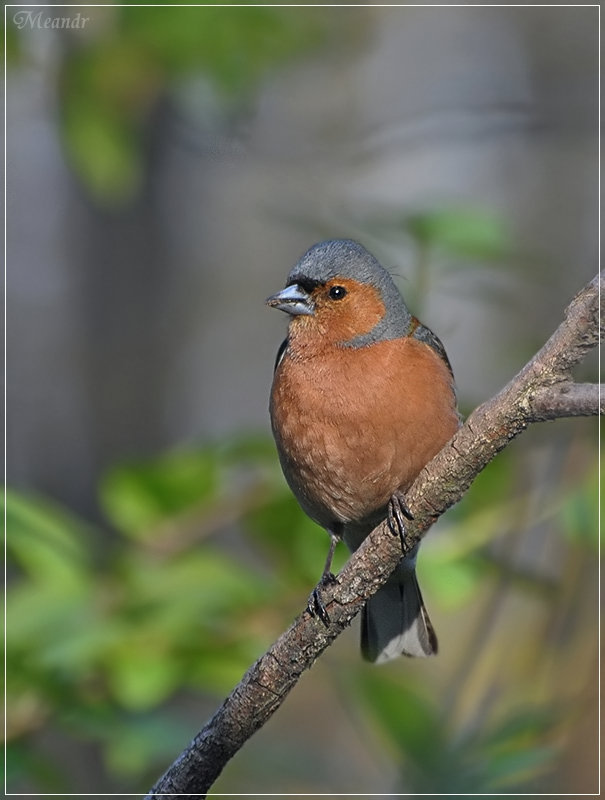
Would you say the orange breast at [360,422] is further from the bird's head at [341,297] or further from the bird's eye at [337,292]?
the bird's eye at [337,292]

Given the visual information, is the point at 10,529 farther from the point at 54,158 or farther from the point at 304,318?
the point at 54,158

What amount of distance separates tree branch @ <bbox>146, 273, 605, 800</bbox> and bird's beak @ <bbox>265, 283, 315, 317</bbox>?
171 centimetres

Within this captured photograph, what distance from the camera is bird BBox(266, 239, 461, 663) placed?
4176 millimetres

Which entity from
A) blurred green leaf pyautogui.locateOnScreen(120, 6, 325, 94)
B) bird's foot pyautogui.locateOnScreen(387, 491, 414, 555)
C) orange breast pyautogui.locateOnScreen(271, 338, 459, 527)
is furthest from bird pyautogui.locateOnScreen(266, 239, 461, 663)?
blurred green leaf pyautogui.locateOnScreen(120, 6, 325, 94)

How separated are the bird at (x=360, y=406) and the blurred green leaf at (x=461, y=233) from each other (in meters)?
0.29

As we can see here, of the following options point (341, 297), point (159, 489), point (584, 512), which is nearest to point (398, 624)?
point (584, 512)

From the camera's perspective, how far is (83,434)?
10.1 m

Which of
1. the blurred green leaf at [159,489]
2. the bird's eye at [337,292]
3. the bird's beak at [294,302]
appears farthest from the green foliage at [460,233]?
the blurred green leaf at [159,489]

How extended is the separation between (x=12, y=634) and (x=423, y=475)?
2.10 metres

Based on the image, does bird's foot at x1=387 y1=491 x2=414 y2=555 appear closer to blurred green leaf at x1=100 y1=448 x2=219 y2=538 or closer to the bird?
the bird

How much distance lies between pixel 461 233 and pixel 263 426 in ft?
8.04

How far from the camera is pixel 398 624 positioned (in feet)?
15.8

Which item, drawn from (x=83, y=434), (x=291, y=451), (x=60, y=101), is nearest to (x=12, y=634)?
(x=291, y=451)

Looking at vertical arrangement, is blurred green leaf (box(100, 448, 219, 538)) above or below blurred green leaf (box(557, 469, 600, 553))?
above
